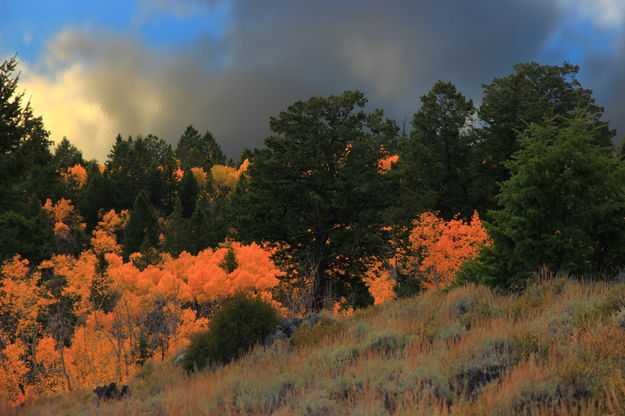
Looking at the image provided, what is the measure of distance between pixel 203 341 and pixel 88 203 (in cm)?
8320

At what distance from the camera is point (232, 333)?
11.4 meters

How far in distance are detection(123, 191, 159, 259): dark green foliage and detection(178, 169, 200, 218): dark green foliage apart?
753 inches

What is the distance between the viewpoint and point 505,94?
128ft

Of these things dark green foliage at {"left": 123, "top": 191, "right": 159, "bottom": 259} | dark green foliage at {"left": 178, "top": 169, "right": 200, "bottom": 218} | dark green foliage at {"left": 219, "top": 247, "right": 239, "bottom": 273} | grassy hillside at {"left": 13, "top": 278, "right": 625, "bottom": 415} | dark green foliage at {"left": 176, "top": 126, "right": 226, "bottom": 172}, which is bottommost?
grassy hillside at {"left": 13, "top": 278, "right": 625, "bottom": 415}

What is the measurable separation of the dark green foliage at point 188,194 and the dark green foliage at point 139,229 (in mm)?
19138

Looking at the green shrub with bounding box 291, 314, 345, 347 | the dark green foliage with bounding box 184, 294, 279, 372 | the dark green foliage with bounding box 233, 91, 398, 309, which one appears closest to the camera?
the green shrub with bounding box 291, 314, 345, 347

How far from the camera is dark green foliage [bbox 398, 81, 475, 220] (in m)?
38.2

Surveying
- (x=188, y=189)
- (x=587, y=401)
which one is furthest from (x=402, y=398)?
(x=188, y=189)

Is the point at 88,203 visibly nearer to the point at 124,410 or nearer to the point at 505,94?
the point at 505,94

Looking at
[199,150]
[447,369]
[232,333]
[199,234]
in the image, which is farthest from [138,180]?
[447,369]

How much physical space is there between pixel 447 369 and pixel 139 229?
7118cm

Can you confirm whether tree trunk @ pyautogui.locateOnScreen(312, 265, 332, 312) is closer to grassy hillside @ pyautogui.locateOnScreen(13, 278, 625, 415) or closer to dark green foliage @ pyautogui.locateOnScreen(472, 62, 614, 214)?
grassy hillside @ pyautogui.locateOnScreen(13, 278, 625, 415)

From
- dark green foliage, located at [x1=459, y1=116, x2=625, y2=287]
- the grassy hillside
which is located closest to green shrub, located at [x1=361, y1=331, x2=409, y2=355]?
the grassy hillside

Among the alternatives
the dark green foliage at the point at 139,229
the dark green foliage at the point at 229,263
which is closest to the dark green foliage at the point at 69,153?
the dark green foliage at the point at 139,229
